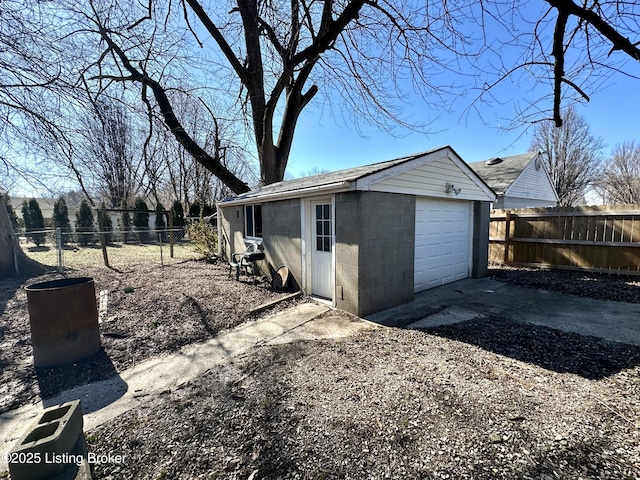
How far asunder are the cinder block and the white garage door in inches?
242

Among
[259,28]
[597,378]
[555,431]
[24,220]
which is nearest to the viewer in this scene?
[555,431]

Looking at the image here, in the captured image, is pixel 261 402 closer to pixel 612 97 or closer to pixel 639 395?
pixel 639 395

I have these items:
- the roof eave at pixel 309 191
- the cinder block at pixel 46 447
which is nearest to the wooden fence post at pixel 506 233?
the roof eave at pixel 309 191

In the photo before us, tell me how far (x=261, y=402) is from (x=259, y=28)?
39.1 ft

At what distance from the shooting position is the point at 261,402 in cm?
277

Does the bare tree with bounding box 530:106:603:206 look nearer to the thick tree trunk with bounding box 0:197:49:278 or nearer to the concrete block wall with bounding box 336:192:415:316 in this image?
the concrete block wall with bounding box 336:192:415:316

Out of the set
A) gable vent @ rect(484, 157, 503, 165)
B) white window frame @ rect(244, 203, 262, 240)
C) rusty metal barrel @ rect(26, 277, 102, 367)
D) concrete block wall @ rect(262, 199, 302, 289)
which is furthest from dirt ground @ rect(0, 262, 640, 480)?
gable vent @ rect(484, 157, 503, 165)

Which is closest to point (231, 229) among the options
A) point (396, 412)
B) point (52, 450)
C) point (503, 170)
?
point (52, 450)

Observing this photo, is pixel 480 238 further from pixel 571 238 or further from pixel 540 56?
pixel 540 56

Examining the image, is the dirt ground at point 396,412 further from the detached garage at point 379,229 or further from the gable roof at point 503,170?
the gable roof at point 503,170

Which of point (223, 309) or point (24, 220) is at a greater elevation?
point (24, 220)

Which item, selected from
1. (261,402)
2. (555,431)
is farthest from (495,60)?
(261,402)

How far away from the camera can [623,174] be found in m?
23.8

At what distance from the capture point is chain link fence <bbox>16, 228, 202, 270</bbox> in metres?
10.1
